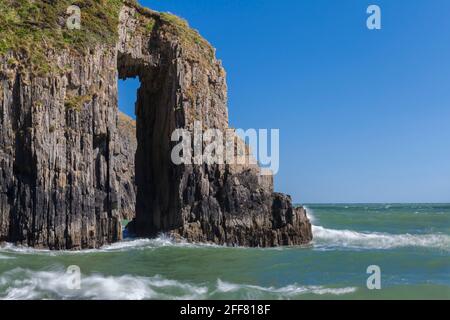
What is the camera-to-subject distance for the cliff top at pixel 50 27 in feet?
101

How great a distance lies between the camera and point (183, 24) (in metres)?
41.1

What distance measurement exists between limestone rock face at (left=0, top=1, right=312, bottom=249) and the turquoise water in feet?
7.92

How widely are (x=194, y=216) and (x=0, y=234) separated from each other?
42.9 ft

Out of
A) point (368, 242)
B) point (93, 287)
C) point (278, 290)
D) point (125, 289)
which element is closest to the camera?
point (125, 289)

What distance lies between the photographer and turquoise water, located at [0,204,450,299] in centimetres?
1795

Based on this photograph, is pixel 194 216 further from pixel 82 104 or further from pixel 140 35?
pixel 140 35

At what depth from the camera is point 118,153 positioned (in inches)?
1346

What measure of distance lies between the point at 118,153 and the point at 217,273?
14562mm

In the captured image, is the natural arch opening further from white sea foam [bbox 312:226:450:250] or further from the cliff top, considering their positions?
white sea foam [bbox 312:226:450:250]

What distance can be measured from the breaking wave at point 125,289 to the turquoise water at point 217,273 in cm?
3

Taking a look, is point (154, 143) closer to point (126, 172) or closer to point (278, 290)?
point (278, 290)

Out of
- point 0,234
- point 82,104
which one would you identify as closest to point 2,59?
point 82,104

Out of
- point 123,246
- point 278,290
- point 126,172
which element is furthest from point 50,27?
point 126,172

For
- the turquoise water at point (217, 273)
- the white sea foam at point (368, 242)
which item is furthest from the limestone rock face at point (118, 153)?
the white sea foam at point (368, 242)
